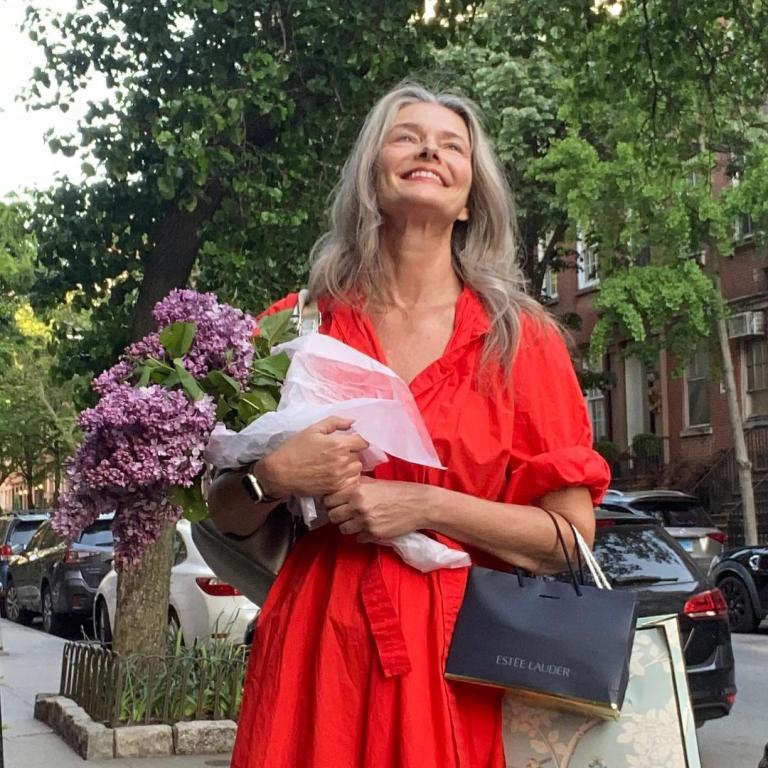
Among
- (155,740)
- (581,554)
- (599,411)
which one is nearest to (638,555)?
(155,740)

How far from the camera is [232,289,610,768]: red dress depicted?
82.8 inches

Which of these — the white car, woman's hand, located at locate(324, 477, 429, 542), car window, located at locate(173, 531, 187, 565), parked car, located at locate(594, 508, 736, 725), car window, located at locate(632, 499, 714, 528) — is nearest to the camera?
woman's hand, located at locate(324, 477, 429, 542)

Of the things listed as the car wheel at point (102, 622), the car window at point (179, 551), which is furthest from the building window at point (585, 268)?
the car window at point (179, 551)

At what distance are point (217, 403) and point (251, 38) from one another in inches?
325

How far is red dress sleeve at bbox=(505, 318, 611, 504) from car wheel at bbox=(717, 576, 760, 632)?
14.6 metres

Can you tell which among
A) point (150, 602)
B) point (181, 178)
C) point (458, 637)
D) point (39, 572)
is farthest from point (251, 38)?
point (39, 572)

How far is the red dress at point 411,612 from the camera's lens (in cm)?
210

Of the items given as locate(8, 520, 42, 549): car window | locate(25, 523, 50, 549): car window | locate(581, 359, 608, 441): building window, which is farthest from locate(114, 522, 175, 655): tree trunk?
locate(581, 359, 608, 441): building window

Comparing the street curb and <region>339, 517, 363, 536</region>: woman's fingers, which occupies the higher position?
<region>339, 517, 363, 536</region>: woman's fingers

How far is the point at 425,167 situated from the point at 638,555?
6.81 m

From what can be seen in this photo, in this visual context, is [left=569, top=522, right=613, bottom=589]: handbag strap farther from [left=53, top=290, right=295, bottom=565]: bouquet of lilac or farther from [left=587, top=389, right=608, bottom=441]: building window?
[left=587, top=389, right=608, bottom=441]: building window

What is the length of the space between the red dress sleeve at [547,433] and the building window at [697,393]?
27.3 meters

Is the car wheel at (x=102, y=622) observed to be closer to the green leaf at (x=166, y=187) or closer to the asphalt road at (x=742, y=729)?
the asphalt road at (x=742, y=729)

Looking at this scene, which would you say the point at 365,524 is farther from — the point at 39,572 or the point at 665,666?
the point at 39,572
